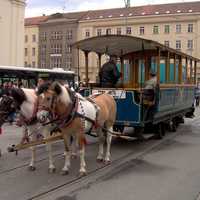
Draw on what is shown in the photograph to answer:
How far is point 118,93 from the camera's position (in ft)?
39.4

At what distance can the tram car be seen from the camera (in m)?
12.0

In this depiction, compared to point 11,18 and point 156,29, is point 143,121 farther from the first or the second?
point 156,29

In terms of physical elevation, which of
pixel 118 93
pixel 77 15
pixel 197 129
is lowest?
pixel 197 129

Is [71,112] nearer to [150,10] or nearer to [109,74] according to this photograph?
[109,74]

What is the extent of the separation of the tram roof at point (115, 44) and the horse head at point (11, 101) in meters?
4.46

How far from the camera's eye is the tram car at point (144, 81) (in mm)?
11953

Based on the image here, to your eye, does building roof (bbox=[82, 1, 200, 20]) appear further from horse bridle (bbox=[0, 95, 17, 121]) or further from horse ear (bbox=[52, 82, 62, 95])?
horse ear (bbox=[52, 82, 62, 95])

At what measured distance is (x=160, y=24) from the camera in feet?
282

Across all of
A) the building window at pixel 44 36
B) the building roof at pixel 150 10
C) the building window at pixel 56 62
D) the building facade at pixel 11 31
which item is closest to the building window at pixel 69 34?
the building roof at pixel 150 10

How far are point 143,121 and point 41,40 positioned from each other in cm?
9096

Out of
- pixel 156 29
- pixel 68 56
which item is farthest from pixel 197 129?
pixel 68 56

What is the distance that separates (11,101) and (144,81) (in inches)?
289

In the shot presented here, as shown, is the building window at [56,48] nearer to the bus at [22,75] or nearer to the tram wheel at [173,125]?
the bus at [22,75]

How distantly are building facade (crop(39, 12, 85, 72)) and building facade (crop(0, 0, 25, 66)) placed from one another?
4288cm
